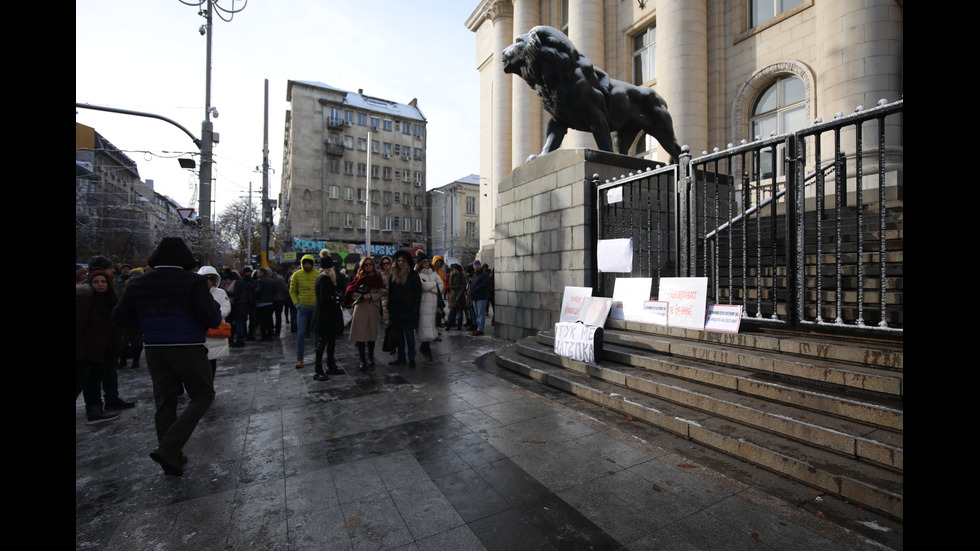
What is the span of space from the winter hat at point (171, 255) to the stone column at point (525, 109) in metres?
19.2

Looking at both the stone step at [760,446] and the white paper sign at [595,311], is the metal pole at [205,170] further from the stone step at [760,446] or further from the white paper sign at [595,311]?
the stone step at [760,446]

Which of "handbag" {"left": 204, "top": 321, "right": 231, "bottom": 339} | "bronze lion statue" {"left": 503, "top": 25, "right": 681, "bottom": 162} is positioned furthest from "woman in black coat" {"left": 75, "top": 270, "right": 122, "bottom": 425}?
"bronze lion statue" {"left": 503, "top": 25, "right": 681, "bottom": 162}

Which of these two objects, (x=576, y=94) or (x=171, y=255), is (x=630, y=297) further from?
(x=171, y=255)

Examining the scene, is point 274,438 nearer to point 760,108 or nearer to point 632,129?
point 632,129

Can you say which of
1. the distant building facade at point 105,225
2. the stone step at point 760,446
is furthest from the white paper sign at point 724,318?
the distant building facade at point 105,225

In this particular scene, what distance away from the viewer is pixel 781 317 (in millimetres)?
5406

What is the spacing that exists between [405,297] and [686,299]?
4336mm

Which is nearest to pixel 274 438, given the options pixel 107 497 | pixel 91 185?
pixel 107 497

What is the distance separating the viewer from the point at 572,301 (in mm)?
7469

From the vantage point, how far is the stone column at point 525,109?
22.1 m

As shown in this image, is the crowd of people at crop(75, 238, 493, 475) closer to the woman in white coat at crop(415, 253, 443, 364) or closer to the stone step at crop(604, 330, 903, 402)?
the woman in white coat at crop(415, 253, 443, 364)

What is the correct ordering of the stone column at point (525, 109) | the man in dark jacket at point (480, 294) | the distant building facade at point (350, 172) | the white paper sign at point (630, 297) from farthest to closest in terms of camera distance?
the distant building facade at point (350, 172)
the stone column at point (525, 109)
the man in dark jacket at point (480, 294)
the white paper sign at point (630, 297)
